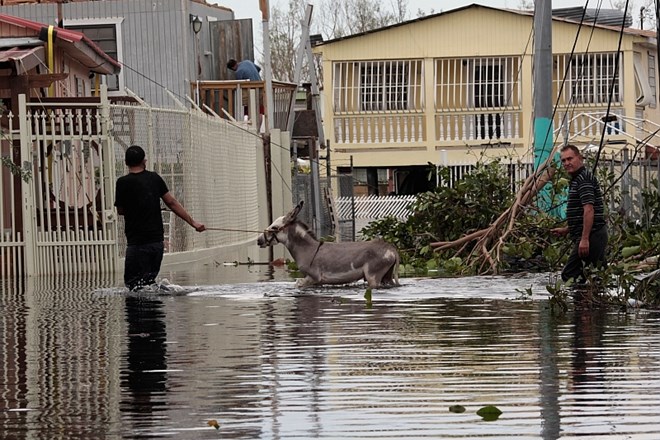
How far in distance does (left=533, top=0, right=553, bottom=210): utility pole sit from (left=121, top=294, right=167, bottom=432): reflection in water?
35.3ft

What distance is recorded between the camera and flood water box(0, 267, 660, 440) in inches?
342

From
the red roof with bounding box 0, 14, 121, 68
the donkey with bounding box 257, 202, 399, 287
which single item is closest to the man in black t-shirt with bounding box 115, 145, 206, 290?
the donkey with bounding box 257, 202, 399, 287

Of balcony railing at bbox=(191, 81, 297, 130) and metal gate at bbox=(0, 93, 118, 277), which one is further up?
balcony railing at bbox=(191, 81, 297, 130)

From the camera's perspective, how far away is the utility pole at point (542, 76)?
26.6 meters

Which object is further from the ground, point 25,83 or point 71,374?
point 25,83

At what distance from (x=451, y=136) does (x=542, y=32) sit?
114 feet

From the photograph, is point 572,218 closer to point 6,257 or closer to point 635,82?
point 6,257

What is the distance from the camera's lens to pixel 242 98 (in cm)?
4197

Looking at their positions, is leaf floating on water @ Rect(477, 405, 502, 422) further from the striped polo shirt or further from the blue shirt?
the blue shirt

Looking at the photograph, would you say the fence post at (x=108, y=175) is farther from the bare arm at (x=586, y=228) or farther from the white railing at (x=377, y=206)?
the white railing at (x=377, y=206)

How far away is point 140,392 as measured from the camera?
33.2 ft

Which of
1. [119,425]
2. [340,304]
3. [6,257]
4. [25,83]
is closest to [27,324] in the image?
[340,304]

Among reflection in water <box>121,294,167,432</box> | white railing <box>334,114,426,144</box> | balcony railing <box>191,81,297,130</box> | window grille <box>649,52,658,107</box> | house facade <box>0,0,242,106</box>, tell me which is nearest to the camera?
reflection in water <box>121,294,167,432</box>

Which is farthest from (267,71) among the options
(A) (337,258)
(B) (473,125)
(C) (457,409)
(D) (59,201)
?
(C) (457,409)
